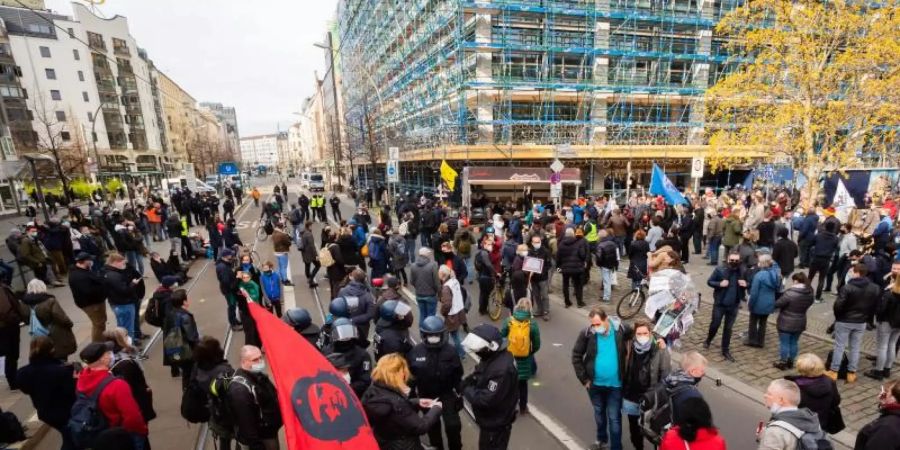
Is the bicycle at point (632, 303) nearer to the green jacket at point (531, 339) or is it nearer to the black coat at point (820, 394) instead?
the green jacket at point (531, 339)

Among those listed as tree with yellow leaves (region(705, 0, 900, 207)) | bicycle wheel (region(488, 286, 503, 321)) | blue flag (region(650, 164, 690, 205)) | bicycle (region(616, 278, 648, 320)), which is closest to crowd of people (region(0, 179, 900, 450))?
bicycle wheel (region(488, 286, 503, 321))

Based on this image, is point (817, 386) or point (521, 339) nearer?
point (817, 386)

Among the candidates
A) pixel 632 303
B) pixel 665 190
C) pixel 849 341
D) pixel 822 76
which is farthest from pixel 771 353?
pixel 822 76

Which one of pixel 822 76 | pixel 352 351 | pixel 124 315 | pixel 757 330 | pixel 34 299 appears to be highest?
pixel 822 76

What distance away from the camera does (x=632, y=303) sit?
28.1ft

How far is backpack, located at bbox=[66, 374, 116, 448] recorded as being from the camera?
134 inches

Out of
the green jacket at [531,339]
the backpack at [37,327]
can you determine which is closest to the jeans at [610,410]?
the green jacket at [531,339]

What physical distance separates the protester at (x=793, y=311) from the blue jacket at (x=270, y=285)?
26.7 ft

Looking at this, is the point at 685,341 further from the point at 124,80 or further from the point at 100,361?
the point at 124,80

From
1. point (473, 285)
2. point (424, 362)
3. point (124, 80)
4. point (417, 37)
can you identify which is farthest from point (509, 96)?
point (124, 80)

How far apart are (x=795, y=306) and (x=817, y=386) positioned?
2.84 metres

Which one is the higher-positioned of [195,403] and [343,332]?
[343,332]

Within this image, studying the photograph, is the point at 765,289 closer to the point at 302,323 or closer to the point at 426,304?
the point at 426,304

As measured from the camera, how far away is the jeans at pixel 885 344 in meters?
5.59
